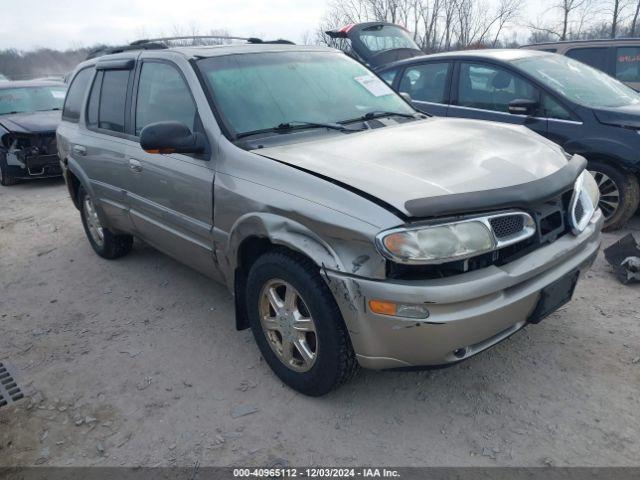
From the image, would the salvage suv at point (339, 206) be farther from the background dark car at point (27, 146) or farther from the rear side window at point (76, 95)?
the background dark car at point (27, 146)

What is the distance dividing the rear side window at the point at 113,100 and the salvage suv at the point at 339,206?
4 cm

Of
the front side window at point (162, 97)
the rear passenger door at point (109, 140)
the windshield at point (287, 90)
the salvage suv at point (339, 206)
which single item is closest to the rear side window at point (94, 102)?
the rear passenger door at point (109, 140)

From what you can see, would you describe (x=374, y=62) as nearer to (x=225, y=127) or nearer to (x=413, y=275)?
(x=225, y=127)

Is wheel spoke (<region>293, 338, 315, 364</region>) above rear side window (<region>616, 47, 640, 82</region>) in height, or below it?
below

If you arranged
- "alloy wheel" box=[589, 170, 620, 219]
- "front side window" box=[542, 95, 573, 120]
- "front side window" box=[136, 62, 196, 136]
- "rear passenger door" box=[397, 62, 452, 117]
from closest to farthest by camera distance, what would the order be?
"front side window" box=[136, 62, 196, 136] → "alloy wheel" box=[589, 170, 620, 219] → "front side window" box=[542, 95, 573, 120] → "rear passenger door" box=[397, 62, 452, 117]

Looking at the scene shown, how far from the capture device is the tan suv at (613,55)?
738 cm

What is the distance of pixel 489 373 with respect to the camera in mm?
2865

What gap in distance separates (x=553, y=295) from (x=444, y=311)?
2.24ft

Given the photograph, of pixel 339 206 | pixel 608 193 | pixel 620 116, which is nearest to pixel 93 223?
pixel 339 206

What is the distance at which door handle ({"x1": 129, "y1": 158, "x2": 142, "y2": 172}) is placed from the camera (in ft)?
12.0

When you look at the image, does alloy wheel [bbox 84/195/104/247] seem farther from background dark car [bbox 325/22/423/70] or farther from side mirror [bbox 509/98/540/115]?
background dark car [bbox 325/22/423/70]

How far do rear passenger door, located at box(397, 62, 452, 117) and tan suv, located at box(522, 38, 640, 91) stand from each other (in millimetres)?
3068

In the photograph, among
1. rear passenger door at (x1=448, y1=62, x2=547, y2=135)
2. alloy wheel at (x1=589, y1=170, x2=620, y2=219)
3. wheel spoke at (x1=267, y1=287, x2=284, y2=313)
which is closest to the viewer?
wheel spoke at (x1=267, y1=287, x2=284, y2=313)

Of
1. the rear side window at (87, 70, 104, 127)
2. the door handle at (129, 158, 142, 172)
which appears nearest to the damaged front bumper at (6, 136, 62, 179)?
the rear side window at (87, 70, 104, 127)
